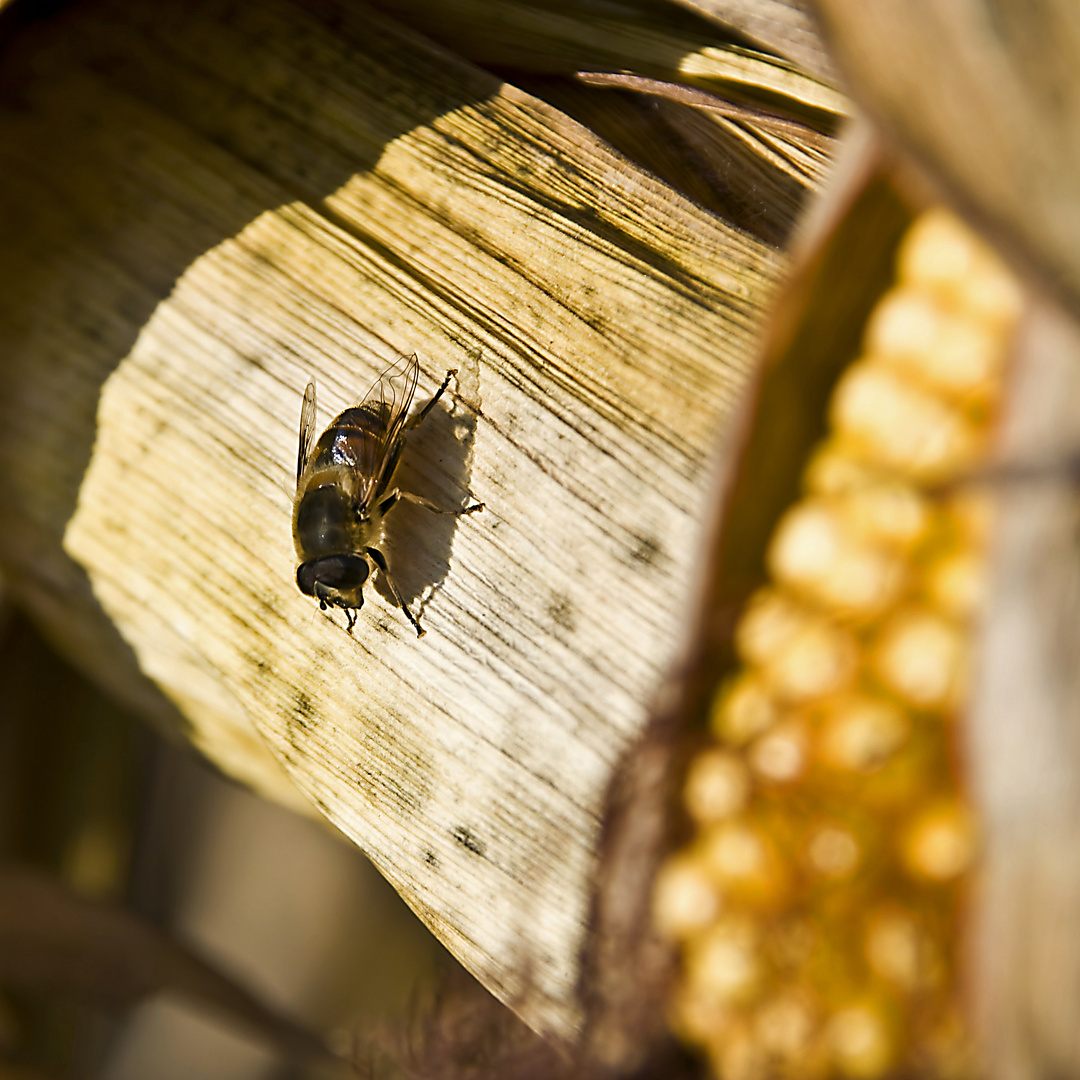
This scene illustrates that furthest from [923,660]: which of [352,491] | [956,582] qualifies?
[352,491]

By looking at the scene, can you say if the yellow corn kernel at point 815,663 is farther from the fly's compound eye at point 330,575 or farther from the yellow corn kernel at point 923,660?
the fly's compound eye at point 330,575

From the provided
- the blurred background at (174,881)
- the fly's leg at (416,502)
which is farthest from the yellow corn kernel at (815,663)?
the blurred background at (174,881)

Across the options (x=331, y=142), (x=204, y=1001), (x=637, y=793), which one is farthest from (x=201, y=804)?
(x=637, y=793)

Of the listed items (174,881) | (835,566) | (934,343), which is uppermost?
(934,343)

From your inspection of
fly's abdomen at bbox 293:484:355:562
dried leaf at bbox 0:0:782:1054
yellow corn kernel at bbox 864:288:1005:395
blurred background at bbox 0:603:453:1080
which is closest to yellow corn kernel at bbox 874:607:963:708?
yellow corn kernel at bbox 864:288:1005:395

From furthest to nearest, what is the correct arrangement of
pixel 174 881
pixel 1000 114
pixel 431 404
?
pixel 174 881, pixel 431 404, pixel 1000 114

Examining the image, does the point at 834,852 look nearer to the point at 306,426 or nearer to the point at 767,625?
the point at 767,625
